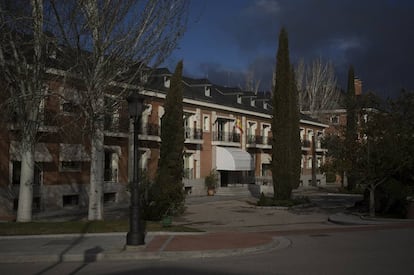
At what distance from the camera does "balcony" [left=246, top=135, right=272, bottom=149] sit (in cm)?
5012

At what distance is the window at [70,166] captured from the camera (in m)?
29.5

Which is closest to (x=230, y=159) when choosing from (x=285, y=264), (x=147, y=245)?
(x=147, y=245)

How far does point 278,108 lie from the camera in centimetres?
3309

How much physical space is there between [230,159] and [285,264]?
33457mm

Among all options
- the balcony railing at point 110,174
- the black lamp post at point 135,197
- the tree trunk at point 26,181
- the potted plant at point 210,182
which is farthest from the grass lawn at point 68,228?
the potted plant at point 210,182

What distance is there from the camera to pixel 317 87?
227ft

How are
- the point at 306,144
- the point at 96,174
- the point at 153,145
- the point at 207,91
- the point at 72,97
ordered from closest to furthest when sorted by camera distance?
the point at 96,174 → the point at 72,97 → the point at 153,145 → the point at 207,91 → the point at 306,144

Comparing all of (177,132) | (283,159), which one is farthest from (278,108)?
(177,132)

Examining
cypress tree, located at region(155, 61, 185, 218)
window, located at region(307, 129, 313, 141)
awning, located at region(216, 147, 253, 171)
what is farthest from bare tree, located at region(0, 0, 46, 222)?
window, located at region(307, 129, 313, 141)

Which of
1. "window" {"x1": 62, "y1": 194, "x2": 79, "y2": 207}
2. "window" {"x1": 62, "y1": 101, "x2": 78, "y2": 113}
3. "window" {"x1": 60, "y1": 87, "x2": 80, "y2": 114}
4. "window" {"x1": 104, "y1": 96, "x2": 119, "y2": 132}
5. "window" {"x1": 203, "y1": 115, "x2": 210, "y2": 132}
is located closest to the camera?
"window" {"x1": 60, "y1": 87, "x2": 80, "y2": 114}

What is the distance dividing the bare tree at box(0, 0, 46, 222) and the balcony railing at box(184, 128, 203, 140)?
22.0m

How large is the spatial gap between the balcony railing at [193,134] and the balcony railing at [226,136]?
2.83m

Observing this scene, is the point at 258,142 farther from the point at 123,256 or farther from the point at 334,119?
the point at 123,256

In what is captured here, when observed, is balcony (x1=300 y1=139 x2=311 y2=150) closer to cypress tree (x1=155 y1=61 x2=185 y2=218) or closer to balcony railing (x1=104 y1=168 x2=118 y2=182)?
balcony railing (x1=104 y1=168 x2=118 y2=182)
